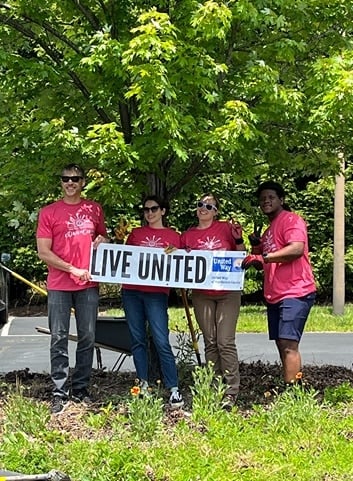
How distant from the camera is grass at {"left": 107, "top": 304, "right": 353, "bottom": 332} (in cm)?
1452

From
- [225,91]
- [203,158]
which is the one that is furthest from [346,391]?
[225,91]

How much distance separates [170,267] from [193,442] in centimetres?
158

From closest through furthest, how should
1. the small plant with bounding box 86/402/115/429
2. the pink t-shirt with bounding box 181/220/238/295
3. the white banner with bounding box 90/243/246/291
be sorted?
1. the small plant with bounding box 86/402/115/429
2. the white banner with bounding box 90/243/246/291
3. the pink t-shirt with bounding box 181/220/238/295

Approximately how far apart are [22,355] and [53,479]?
815 centimetres

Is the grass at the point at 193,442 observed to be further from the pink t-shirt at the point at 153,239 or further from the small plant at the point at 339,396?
the pink t-shirt at the point at 153,239

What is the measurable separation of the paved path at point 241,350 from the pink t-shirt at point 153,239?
11.0ft

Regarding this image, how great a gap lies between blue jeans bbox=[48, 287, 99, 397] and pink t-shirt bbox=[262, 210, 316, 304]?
1467mm

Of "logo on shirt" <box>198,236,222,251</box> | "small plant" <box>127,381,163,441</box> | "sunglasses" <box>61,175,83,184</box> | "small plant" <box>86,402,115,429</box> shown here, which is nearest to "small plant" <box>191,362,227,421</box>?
"small plant" <box>127,381,163,441</box>

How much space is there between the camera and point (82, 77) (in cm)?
605

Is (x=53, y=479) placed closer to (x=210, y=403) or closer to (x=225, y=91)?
(x=210, y=403)

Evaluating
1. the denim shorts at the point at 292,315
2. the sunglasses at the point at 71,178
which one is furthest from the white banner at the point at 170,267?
the sunglasses at the point at 71,178

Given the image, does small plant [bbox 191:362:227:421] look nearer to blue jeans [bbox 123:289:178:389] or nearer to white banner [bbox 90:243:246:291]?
blue jeans [bbox 123:289:178:389]

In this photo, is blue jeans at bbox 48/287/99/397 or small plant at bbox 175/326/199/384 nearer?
blue jeans at bbox 48/287/99/397

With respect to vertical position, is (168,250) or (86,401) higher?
(168,250)
